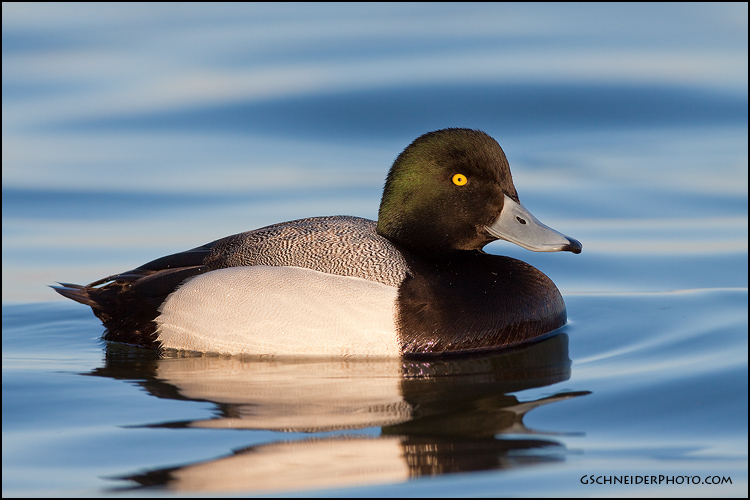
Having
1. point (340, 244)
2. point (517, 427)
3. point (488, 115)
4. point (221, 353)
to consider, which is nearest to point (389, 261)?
point (340, 244)

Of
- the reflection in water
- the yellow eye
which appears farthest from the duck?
the reflection in water

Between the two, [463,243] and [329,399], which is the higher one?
[463,243]

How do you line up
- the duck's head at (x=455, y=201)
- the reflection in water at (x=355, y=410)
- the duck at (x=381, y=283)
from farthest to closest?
the duck's head at (x=455, y=201)
the duck at (x=381, y=283)
the reflection in water at (x=355, y=410)

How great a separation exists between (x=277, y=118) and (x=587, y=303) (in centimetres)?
513

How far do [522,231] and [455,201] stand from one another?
1.49 feet

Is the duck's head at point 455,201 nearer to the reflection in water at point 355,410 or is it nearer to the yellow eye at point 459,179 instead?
the yellow eye at point 459,179

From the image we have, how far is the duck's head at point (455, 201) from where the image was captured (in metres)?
6.57

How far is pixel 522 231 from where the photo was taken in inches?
262

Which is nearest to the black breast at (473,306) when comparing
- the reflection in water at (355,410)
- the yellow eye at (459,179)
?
the reflection in water at (355,410)

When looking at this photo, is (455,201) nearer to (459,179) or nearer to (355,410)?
(459,179)

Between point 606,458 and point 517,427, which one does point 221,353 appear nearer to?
point 517,427

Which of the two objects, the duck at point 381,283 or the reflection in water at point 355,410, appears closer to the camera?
the reflection in water at point 355,410

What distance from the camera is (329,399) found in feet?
18.0

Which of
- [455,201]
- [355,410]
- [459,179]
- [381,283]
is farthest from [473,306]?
[355,410]
